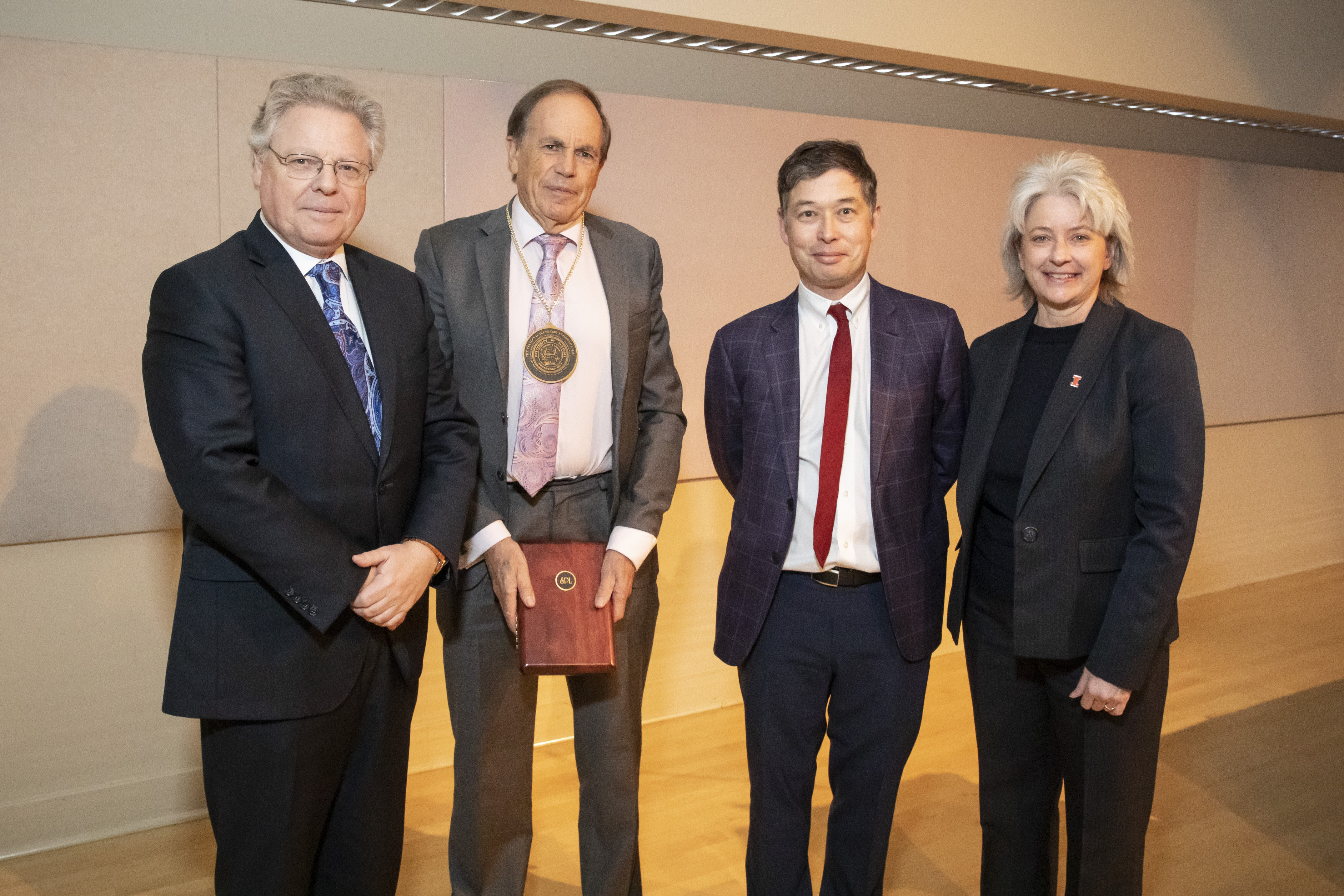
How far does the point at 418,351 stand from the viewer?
2045 millimetres

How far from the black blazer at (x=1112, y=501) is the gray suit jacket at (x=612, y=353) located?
33.4 inches

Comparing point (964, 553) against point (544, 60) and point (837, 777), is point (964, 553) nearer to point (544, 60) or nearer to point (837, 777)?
point (837, 777)

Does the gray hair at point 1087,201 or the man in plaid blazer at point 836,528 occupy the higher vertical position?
the gray hair at point 1087,201

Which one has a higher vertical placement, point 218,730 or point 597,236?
point 597,236

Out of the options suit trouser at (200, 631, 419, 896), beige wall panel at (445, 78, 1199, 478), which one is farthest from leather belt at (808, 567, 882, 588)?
beige wall panel at (445, 78, 1199, 478)

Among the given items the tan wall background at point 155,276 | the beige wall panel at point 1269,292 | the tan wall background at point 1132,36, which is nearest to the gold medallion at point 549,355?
the tan wall background at point 155,276

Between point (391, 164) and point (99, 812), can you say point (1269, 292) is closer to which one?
point (391, 164)

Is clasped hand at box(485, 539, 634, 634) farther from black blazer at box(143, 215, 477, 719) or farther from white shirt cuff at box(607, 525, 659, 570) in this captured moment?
black blazer at box(143, 215, 477, 719)

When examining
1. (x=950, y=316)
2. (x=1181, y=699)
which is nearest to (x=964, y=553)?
(x=950, y=316)

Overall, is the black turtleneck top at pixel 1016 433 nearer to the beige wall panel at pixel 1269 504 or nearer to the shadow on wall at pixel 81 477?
the shadow on wall at pixel 81 477

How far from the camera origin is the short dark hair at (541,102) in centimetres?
224

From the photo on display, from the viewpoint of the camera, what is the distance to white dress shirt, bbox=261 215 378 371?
75.0 inches

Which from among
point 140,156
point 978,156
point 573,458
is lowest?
point 573,458

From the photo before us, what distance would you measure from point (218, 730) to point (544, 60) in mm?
2706
